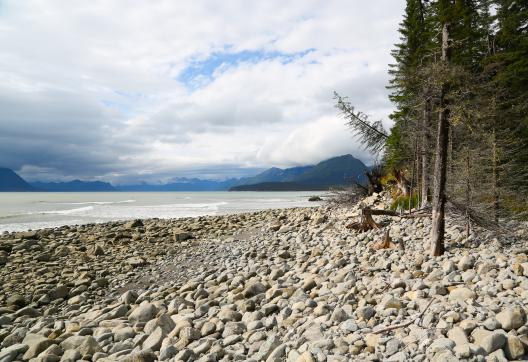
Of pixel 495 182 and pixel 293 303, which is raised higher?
pixel 495 182

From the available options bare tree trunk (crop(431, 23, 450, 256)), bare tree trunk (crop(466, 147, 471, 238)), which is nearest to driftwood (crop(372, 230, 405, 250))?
bare tree trunk (crop(431, 23, 450, 256))

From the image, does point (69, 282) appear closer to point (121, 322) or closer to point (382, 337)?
point (121, 322)

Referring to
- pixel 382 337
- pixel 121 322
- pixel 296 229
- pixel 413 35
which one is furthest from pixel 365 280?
pixel 413 35

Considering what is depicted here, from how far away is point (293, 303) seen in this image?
23.2ft

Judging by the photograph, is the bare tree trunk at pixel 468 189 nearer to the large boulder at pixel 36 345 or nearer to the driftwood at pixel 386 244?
the driftwood at pixel 386 244

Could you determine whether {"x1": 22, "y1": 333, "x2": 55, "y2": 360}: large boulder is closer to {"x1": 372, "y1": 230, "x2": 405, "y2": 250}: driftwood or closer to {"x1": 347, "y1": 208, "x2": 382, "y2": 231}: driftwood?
{"x1": 372, "y1": 230, "x2": 405, "y2": 250}: driftwood

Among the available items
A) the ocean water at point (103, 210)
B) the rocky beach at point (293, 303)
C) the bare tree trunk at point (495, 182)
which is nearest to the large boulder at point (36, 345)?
the rocky beach at point (293, 303)

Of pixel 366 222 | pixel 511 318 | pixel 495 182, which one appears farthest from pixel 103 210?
pixel 511 318

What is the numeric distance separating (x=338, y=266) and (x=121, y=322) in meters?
5.44

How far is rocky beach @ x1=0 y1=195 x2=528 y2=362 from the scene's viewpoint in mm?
4945

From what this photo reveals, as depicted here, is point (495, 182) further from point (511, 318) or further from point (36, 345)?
point (36, 345)

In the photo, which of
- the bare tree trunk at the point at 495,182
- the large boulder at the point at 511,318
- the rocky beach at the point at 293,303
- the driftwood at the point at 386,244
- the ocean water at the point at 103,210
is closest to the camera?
the large boulder at the point at 511,318

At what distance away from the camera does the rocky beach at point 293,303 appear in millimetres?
4945

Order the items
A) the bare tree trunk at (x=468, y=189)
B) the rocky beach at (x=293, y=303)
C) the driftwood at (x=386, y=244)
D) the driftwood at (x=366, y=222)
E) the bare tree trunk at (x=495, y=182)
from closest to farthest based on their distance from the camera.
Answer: the rocky beach at (x=293, y=303)
the bare tree trunk at (x=468, y=189)
the driftwood at (x=386, y=244)
the bare tree trunk at (x=495, y=182)
the driftwood at (x=366, y=222)
